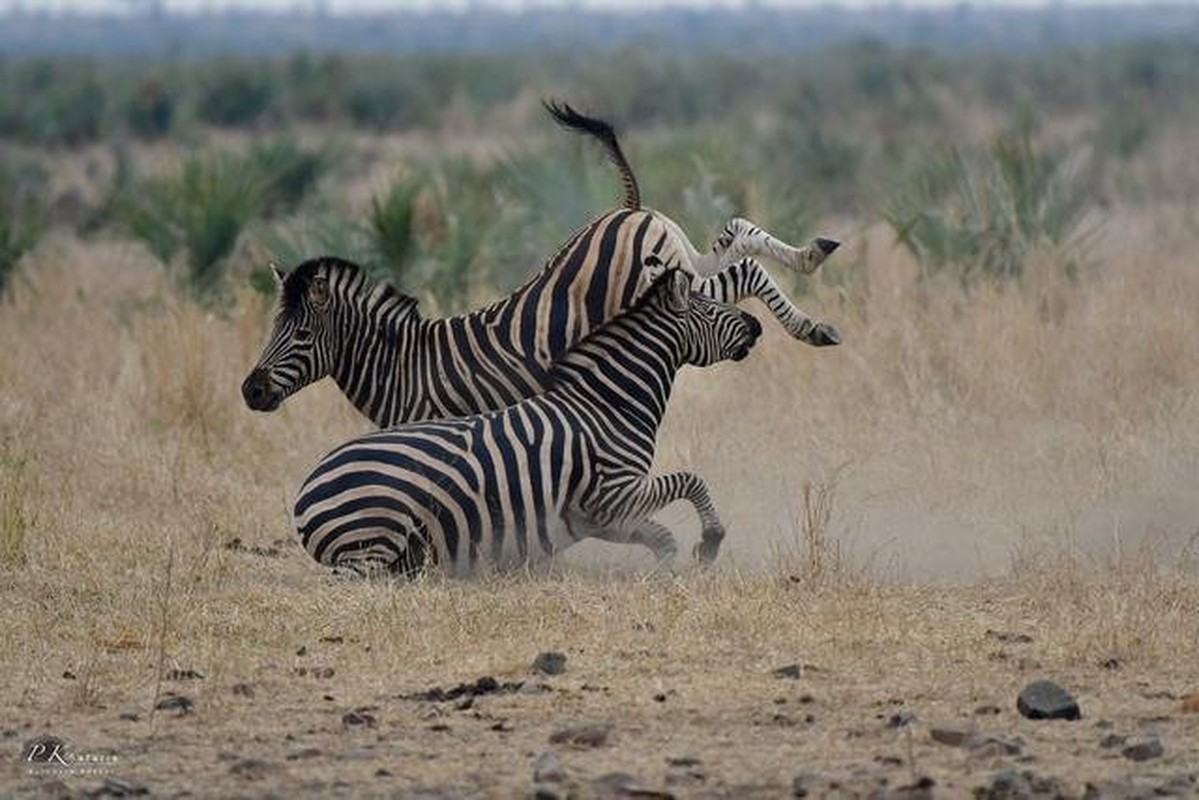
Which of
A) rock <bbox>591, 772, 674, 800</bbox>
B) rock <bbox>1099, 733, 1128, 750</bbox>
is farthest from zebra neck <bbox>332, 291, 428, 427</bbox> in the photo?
rock <bbox>1099, 733, 1128, 750</bbox>

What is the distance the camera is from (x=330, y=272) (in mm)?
10742

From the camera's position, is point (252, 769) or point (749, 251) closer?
point (252, 769)

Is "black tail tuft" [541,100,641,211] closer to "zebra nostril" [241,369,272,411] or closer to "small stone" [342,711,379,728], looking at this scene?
"zebra nostril" [241,369,272,411]

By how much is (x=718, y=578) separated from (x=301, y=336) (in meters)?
2.37

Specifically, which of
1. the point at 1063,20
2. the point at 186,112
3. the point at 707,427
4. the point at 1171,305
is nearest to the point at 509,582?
the point at 707,427

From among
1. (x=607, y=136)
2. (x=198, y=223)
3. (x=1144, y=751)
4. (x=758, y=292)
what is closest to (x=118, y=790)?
(x=1144, y=751)

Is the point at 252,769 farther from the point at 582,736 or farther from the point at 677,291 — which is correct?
the point at 677,291

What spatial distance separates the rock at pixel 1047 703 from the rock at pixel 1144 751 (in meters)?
0.42

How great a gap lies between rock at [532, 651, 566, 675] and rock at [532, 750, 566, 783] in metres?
1.15

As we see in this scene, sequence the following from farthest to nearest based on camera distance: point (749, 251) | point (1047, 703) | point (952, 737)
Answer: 1. point (749, 251)
2. point (1047, 703)
3. point (952, 737)

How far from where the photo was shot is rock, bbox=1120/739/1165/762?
6723mm

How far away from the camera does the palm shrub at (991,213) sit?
53.4 feet

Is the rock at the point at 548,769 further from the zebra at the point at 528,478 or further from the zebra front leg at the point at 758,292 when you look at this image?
the zebra front leg at the point at 758,292

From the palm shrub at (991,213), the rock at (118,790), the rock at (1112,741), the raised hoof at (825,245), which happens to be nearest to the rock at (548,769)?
the rock at (118,790)
